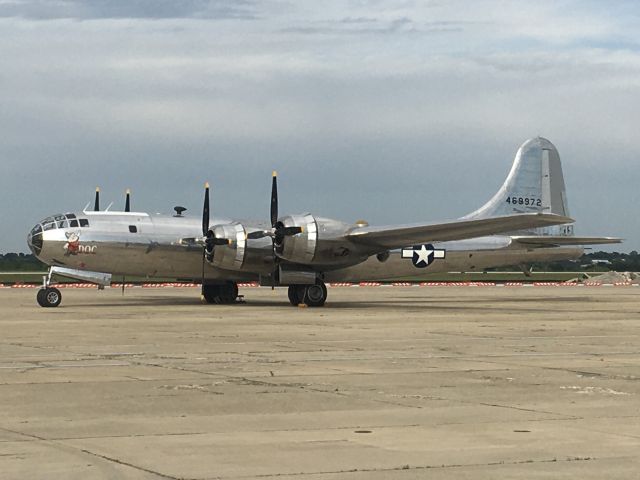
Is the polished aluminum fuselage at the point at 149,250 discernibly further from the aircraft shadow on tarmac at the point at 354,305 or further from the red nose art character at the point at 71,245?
the aircraft shadow on tarmac at the point at 354,305

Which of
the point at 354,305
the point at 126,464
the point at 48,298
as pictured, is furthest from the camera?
the point at 354,305

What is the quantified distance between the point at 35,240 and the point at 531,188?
2416 centimetres

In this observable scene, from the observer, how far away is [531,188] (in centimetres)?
5062

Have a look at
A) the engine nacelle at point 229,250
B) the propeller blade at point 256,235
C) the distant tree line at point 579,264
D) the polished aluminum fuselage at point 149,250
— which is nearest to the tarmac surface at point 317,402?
the polished aluminum fuselage at point 149,250

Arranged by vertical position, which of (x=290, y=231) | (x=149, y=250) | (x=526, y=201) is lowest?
(x=149, y=250)

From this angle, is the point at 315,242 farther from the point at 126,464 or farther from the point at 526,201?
the point at 126,464

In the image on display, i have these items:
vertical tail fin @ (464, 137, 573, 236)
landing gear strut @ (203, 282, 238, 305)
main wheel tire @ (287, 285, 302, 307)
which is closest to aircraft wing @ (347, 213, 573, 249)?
main wheel tire @ (287, 285, 302, 307)

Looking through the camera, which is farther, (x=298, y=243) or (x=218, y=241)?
(x=218, y=241)

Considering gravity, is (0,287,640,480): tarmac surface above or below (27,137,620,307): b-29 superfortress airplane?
below

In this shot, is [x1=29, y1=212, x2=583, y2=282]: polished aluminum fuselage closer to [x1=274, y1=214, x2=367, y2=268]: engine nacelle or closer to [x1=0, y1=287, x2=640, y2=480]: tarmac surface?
[x1=274, y1=214, x2=367, y2=268]: engine nacelle

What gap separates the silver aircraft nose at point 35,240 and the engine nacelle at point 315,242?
8647mm

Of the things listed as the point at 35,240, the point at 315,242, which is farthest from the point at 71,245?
the point at 315,242

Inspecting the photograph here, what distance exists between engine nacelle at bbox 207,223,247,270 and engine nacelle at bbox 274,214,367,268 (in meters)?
1.60

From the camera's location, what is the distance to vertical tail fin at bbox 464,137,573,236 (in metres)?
50.2
